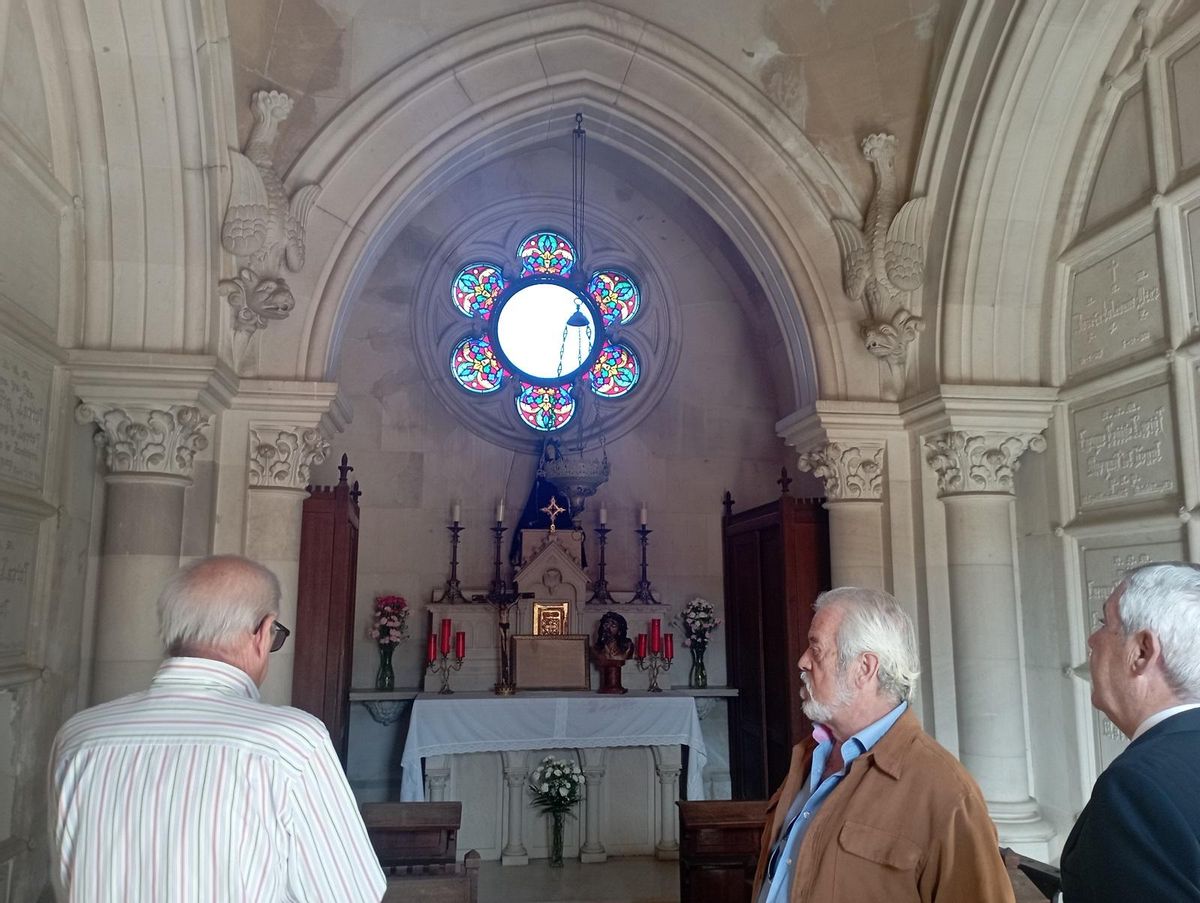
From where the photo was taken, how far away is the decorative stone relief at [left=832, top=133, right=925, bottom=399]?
15.5 feet

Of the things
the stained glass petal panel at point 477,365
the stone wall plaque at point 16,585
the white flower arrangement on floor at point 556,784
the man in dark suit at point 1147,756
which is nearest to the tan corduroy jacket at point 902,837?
the man in dark suit at point 1147,756

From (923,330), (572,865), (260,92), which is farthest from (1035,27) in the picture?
(572,865)

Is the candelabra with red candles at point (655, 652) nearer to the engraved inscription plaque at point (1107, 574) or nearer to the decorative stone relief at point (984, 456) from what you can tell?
the decorative stone relief at point (984, 456)

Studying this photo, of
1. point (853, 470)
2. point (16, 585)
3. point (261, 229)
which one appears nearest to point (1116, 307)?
point (853, 470)

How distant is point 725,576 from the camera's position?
23.1ft

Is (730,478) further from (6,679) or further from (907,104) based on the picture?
(6,679)

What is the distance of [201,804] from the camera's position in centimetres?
142

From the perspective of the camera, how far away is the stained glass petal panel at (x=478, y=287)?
7305 mm

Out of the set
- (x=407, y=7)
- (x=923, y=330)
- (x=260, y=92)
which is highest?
(x=407, y=7)

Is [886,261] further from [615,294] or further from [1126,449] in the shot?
[615,294]

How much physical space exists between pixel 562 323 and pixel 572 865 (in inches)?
162

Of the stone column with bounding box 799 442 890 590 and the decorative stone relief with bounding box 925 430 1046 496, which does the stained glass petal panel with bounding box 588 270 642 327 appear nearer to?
the stone column with bounding box 799 442 890 590

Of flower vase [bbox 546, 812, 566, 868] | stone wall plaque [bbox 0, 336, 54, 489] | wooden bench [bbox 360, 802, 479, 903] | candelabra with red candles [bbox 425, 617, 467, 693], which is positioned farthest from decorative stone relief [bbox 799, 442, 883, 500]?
stone wall plaque [bbox 0, 336, 54, 489]

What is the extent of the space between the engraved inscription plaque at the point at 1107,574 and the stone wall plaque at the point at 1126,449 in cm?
20
